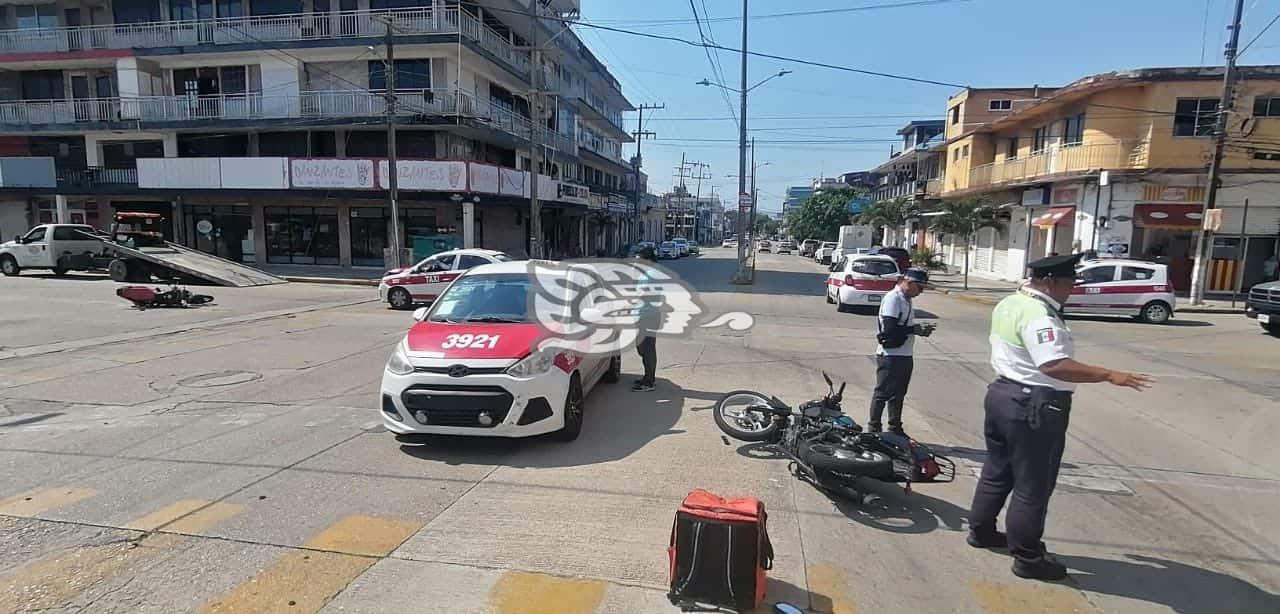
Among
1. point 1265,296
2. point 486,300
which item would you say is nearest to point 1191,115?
point 1265,296

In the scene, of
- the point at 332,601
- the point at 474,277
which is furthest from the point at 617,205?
the point at 332,601

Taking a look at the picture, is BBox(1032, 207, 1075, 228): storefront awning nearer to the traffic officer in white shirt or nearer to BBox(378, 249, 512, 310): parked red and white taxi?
BBox(378, 249, 512, 310): parked red and white taxi

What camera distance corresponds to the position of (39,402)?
284 inches

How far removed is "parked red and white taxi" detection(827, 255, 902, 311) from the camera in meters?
16.4


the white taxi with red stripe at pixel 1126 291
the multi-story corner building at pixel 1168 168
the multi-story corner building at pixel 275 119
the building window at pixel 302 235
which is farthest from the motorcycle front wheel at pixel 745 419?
the building window at pixel 302 235

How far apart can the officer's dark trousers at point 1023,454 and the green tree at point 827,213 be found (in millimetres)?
65436

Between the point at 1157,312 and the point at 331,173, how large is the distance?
2785 cm

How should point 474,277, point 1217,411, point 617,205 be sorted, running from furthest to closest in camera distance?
point 617,205
point 1217,411
point 474,277

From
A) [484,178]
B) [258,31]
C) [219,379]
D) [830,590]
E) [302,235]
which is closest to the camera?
[830,590]

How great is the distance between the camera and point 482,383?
17.3 feet

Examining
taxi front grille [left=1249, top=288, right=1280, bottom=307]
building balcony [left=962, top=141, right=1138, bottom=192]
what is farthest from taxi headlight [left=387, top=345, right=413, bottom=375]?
building balcony [left=962, top=141, right=1138, bottom=192]

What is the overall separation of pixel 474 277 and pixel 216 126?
27.6 meters

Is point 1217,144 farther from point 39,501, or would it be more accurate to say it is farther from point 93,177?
point 93,177

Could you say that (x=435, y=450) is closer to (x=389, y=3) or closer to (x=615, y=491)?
(x=615, y=491)
